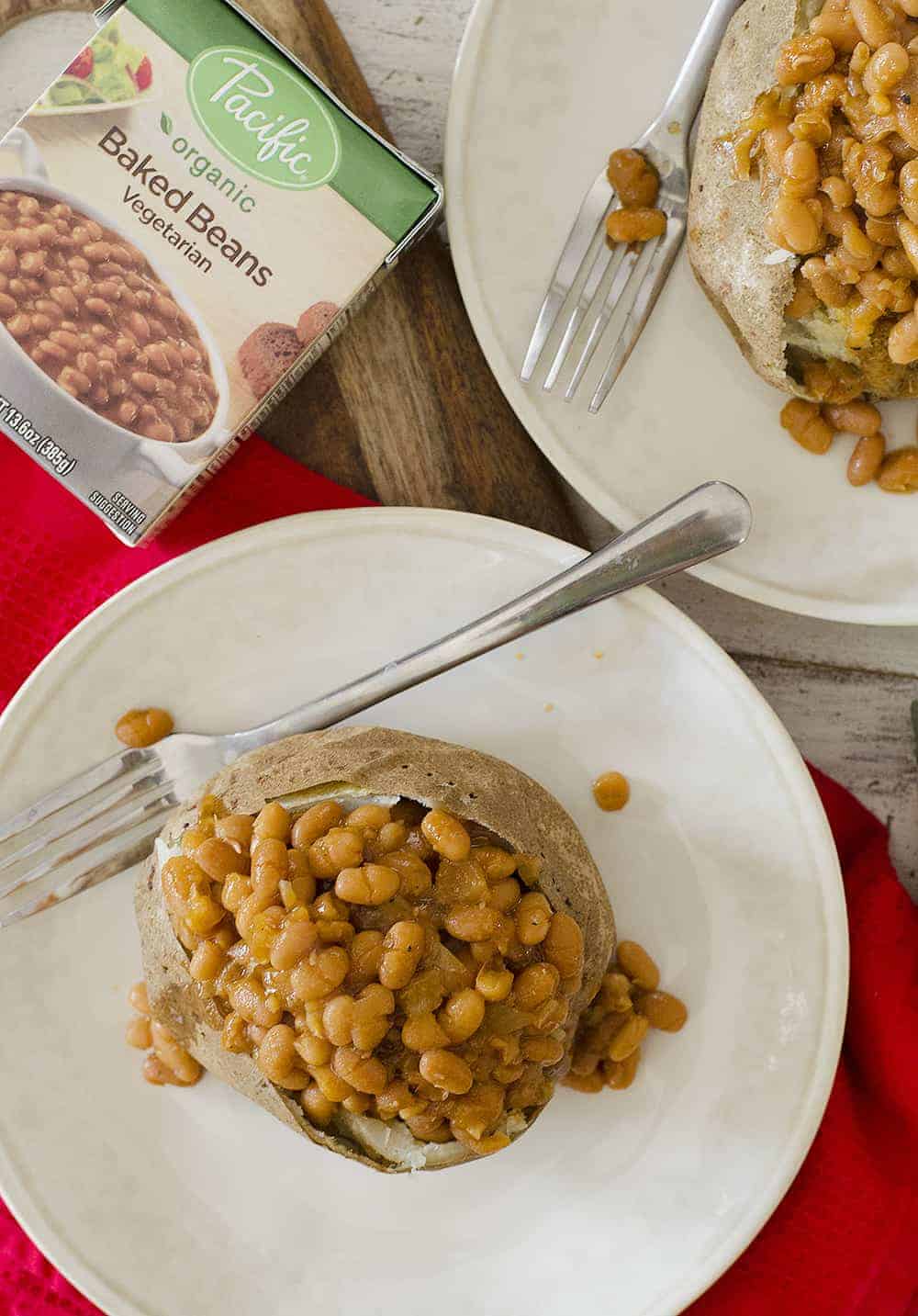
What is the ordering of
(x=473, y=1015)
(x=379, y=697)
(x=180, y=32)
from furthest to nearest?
(x=379, y=697)
(x=180, y=32)
(x=473, y=1015)

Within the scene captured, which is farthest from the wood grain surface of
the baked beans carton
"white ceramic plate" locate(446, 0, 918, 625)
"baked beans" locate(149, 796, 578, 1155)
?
"baked beans" locate(149, 796, 578, 1155)

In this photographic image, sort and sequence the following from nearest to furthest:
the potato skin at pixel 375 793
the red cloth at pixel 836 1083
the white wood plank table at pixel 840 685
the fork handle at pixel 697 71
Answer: the potato skin at pixel 375 793, the fork handle at pixel 697 71, the red cloth at pixel 836 1083, the white wood plank table at pixel 840 685

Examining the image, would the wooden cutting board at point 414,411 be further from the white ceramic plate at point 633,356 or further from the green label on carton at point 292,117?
the green label on carton at point 292,117

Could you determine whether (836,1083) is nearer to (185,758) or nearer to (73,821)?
(185,758)

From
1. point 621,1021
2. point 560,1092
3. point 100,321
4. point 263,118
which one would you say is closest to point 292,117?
point 263,118

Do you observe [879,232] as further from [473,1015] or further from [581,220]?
[473,1015]

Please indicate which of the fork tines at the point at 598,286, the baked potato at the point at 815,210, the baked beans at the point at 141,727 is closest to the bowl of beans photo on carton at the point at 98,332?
the baked beans at the point at 141,727

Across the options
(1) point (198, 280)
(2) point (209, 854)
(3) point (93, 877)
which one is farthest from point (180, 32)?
(3) point (93, 877)
